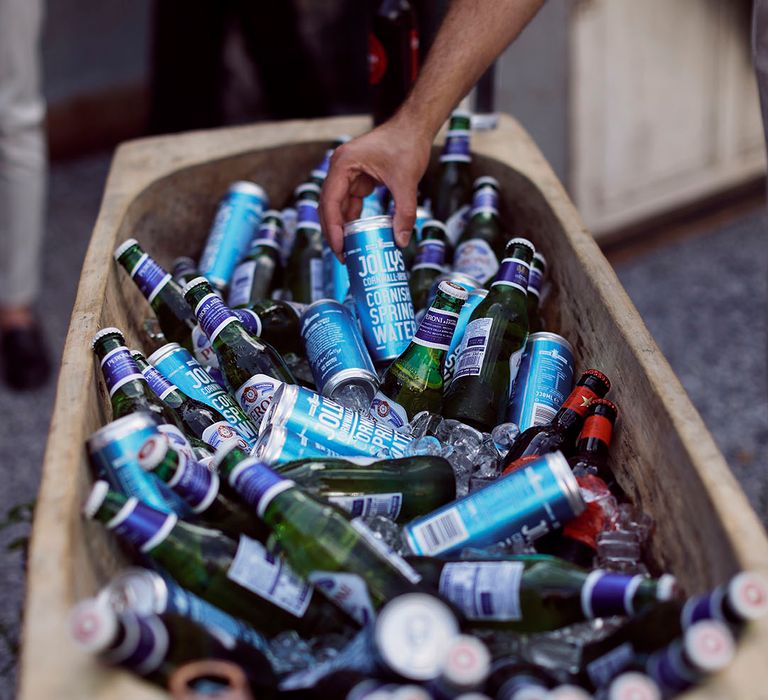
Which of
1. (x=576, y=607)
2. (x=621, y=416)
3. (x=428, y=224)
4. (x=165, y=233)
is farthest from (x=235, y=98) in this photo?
(x=576, y=607)

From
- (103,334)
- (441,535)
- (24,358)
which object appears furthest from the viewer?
(24,358)

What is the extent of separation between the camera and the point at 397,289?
152cm

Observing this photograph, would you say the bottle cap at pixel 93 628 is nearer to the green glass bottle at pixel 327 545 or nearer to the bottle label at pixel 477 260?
the green glass bottle at pixel 327 545

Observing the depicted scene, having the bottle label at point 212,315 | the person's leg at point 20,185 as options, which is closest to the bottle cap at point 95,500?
the bottle label at point 212,315

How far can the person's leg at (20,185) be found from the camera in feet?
8.76

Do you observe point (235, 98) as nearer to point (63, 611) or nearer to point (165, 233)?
point (165, 233)

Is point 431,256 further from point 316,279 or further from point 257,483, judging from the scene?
point 257,483

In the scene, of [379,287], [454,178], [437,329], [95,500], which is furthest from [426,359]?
[454,178]

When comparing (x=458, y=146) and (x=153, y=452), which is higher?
(x=458, y=146)

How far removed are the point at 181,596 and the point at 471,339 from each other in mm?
666

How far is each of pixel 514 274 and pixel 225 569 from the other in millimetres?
727

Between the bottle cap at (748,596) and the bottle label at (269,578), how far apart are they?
1.54 feet

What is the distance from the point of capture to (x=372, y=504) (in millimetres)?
1193

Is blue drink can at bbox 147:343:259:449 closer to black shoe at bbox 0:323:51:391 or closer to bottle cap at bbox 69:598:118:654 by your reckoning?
bottle cap at bbox 69:598:118:654
